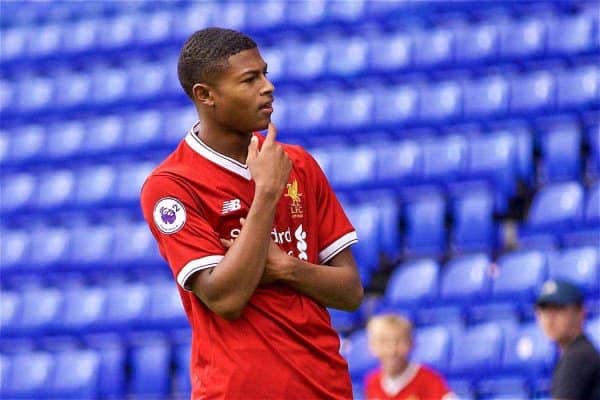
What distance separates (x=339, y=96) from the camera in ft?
34.1

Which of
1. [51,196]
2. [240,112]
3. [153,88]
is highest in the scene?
[240,112]

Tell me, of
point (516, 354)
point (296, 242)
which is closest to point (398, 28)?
point (516, 354)

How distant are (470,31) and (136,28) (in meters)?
3.81

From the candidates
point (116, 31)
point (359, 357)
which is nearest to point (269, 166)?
point (359, 357)

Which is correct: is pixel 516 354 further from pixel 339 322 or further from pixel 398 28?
pixel 398 28

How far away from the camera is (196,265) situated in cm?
273

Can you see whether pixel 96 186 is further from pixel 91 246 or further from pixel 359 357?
pixel 359 357

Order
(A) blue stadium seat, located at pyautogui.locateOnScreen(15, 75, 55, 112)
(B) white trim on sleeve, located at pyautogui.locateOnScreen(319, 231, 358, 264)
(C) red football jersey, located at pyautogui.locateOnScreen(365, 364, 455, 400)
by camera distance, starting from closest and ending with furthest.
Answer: (B) white trim on sleeve, located at pyautogui.locateOnScreen(319, 231, 358, 264)
(C) red football jersey, located at pyautogui.locateOnScreen(365, 364, 455, 400)
(A) blue stadium seat, located at pyautogui.locateOnScreen(15, 75, 55, 112)

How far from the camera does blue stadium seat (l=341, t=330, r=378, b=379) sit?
7.91m

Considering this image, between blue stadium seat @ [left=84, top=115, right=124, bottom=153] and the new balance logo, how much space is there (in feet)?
27.5

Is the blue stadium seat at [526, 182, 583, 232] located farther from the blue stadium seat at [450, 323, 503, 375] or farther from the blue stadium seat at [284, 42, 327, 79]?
the blue stadium seat at [284, 42, 327, 79]

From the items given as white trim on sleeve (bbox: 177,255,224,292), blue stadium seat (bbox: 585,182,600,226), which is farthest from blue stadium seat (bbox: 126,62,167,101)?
white trim on sleeve (bbox: 177,255,224,292)

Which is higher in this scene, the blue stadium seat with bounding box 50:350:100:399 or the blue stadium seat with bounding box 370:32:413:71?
the blue stadium seat with bounding box 370:32:413:71

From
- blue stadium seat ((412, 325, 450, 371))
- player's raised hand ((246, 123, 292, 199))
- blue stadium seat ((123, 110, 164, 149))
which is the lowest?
blue stadium seat ((412, 325, 450, 371))
